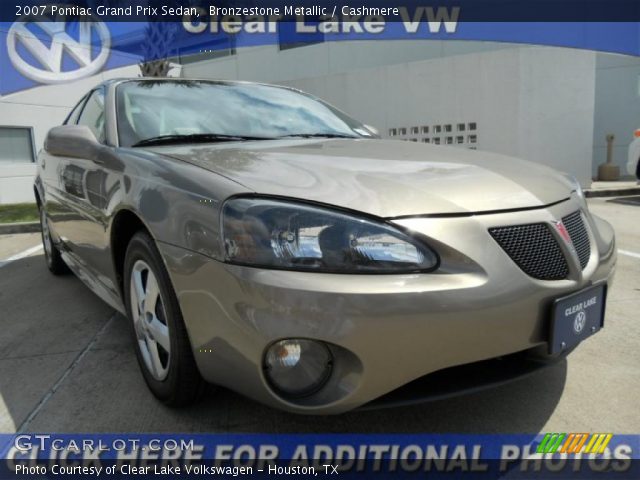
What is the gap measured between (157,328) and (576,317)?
151 cm

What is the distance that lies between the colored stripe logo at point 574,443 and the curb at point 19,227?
7.62 meters

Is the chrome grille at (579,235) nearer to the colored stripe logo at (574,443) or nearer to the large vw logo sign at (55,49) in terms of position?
the colored stripe logo at (574,443)

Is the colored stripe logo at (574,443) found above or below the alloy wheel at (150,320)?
below

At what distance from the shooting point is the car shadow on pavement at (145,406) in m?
1.93

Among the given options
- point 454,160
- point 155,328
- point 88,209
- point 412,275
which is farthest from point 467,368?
point 88,209

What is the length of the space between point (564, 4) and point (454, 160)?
12421mm

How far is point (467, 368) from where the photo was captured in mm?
1696

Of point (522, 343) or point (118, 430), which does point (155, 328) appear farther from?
point (522, 343)

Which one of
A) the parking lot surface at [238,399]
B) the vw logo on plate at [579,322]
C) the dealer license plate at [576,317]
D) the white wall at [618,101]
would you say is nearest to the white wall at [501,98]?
the white wall at [618,101]

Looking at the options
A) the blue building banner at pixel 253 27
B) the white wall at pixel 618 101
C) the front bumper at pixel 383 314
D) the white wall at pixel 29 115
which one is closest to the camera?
the front bumper at pixel 383 314

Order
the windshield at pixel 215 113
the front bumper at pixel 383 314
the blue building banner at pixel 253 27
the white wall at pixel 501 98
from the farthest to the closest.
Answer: the blue building banner at pixel 253 27, the white wall at pixel 501 98, the windshield at pixel 215 113, the front bumper at pixel 383 314

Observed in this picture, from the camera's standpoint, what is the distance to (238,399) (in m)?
2.12

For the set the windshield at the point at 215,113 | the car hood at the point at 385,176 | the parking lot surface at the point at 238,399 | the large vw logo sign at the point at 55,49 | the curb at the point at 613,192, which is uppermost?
the large vw logo sign at the point at 55,49

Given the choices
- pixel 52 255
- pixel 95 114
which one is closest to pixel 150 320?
pixel 95 114
